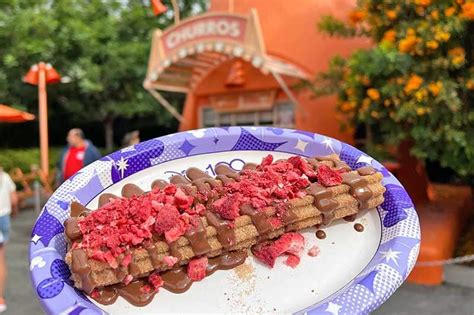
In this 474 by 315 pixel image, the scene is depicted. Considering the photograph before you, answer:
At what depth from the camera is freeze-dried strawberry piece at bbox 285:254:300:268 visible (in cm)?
235

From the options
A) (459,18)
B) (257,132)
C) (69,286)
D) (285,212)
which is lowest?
(69,286)

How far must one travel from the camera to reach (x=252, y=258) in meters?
2.38

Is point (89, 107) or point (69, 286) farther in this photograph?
point (89, 107)

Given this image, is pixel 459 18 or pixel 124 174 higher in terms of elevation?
pixel 459 18

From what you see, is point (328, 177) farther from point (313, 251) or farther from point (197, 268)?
point (197, 268)

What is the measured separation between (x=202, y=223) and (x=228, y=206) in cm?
15

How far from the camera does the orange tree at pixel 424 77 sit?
207 inches

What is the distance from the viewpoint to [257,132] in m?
3.06

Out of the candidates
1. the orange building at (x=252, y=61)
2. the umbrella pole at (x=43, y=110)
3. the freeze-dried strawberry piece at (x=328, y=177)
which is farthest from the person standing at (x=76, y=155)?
the freeze-dried strawberry piece at (x=328, y=177)

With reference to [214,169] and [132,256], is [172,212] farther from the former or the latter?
[214,169]

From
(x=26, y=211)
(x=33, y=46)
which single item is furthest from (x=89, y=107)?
(x=26, y=211)

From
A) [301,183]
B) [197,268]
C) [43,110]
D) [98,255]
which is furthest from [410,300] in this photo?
[43,110]

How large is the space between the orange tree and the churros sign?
2.18 m

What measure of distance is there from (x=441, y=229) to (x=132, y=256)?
5.13m
